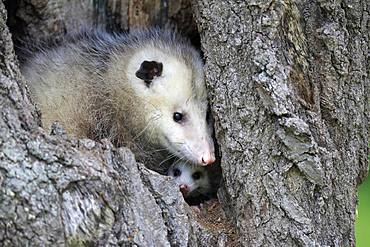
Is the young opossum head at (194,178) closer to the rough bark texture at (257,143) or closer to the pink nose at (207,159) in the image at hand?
the pink nose at (207,159)

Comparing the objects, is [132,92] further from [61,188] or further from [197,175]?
[61,188]

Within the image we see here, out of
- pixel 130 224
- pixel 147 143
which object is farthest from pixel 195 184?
pixel 130 224

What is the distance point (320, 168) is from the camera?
93.8 inches

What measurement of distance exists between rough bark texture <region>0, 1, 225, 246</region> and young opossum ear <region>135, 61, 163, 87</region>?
856 mm

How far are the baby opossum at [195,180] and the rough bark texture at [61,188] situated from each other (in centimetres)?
80

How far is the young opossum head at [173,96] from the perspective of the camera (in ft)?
9.77

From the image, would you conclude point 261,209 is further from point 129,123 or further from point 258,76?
point 129,123

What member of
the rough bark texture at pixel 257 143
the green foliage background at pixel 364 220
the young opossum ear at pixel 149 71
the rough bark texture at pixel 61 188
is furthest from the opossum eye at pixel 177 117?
the green foliage background at pixel 364 220

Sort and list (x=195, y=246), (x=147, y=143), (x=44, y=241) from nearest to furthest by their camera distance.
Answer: (x=44, y=241) → (x=195, y=246) → (x=147, y=143)

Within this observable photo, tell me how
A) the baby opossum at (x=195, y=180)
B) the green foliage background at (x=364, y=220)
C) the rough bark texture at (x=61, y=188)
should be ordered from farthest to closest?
the green foliage background at (x=364, y=220), the baby opossum at (x=195, y=180), the rough bark texture at (x=61, y=188)

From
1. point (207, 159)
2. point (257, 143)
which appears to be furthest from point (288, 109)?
point (207, 159)

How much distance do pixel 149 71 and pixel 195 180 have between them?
483 mm

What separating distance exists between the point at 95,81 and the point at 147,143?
1.14ft

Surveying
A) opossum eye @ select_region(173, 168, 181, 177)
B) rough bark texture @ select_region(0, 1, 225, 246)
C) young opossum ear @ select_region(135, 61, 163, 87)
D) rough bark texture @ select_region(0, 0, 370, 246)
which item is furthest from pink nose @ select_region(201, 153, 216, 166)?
rough bark texture @ select_region(0, 1, 225, 246)
